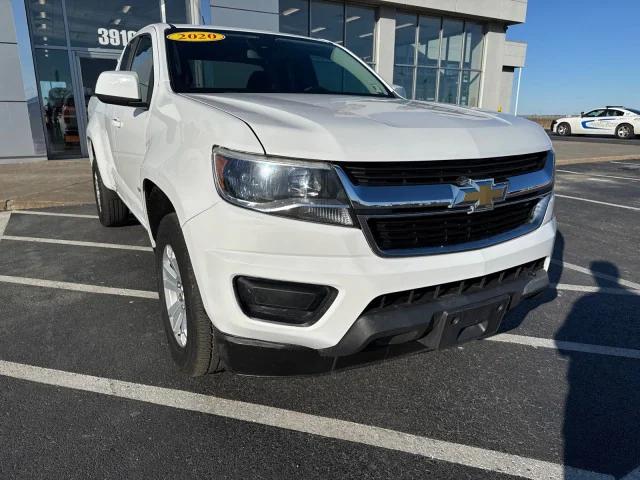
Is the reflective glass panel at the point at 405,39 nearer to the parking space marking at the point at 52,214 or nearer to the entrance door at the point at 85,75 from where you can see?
the entrance door at the point at 85,75

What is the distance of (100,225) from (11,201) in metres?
1.81

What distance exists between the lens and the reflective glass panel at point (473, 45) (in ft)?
60.6

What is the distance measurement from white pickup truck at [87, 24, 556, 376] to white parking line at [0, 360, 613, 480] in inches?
8.0

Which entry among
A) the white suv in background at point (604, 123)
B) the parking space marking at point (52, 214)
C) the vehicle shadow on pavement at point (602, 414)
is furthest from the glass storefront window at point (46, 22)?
the white suv in background at point (604, 123)

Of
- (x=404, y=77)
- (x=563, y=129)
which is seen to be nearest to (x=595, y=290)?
(x=404, y=77)

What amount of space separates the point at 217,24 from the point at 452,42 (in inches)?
371

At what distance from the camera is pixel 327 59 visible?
3.67 metres

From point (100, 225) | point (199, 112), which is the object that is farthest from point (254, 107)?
point (100, 225)

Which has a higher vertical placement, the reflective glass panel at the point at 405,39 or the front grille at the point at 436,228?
the reflective glass panel at the point at 405,39

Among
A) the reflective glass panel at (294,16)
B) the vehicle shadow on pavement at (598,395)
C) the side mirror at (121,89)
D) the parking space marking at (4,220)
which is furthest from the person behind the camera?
the reflective glass panel at (294,16)

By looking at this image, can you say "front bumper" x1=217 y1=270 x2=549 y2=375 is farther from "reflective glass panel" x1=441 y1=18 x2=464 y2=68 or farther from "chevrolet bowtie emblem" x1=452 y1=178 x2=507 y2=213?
"reflective glass panel" x1=441 y1=18 x2=464 y2=68

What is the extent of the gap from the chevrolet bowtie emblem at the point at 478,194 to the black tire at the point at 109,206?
157 inches

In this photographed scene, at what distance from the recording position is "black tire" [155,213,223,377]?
6.82 feet

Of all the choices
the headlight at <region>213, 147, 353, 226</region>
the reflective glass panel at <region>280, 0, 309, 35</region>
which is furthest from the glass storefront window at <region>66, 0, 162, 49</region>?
the headlight at <region>213, 147, 353, 226</region>
